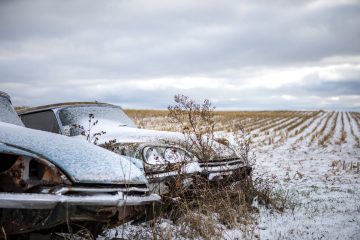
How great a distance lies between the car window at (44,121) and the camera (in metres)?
5.25

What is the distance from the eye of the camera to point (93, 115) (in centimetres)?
558

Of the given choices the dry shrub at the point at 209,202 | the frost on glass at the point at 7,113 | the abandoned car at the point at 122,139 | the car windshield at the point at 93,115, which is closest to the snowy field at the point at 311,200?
the dry shrub at the point at 209,202

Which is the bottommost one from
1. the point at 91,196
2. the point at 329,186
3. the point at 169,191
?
the point at 329,186

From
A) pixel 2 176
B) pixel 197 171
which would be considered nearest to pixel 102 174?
pixel 2 176

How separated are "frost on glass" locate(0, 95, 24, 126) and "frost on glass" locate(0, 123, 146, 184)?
95cm

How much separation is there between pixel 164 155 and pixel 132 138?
617 mm

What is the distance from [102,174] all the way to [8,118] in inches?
73.8

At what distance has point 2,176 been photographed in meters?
2.46

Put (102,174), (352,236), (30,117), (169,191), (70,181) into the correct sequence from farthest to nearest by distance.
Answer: (30,117), (169,191), (352,236), (102,174), (70,181)

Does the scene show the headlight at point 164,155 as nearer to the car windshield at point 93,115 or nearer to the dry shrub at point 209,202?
the dry shrub at point 209,202

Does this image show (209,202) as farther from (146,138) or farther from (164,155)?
(146,138)

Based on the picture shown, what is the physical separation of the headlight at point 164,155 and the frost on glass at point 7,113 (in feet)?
4.87

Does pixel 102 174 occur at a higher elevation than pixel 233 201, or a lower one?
higher

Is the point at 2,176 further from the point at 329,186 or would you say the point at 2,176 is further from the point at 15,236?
the point at 329,186
